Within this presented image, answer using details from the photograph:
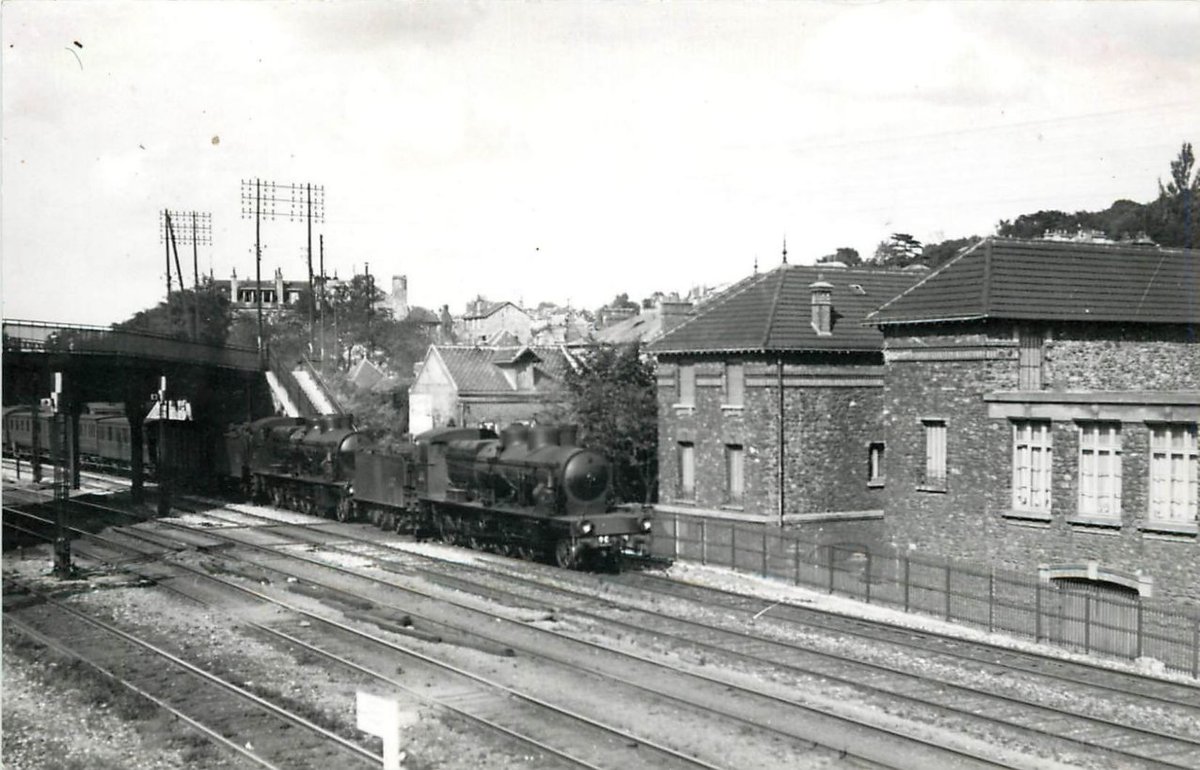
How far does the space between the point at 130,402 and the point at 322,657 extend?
2706cm

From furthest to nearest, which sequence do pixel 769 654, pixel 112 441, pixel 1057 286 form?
pixel 112 441
pixel 1057 286
pixel 769 654

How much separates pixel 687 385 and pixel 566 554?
1050 cm

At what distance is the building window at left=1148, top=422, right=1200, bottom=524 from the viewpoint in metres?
21.7

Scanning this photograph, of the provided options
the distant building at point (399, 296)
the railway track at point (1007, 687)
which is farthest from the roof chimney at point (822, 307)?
the distant building at point (399, 296)

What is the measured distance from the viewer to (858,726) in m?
14.3

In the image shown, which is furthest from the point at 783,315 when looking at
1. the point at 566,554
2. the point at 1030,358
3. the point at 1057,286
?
the point at 566,554

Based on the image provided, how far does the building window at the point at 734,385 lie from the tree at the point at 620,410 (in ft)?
18.8

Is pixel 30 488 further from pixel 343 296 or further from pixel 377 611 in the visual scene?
pixel 343 296

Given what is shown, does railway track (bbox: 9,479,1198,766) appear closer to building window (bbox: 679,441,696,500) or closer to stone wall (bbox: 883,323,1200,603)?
stone wall (bbox: 883,323,1200,603)

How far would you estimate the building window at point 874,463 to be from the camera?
3397 centimetres

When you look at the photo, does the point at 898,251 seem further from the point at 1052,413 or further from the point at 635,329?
the point at 1052,413

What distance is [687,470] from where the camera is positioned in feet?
117

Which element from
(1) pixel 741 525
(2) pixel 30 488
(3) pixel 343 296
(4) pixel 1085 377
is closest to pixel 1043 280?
(4) pixel 1085 377

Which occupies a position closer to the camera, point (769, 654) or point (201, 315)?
point (769, 654)
